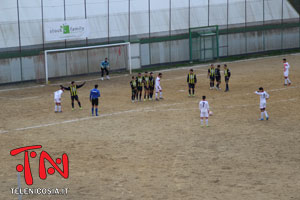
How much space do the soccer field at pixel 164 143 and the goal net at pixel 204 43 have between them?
12.4m

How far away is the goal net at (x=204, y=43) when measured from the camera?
168ft

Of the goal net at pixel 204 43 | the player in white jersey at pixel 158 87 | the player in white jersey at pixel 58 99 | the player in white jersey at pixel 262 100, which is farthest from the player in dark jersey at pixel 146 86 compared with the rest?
the goal net at pixel 204 43

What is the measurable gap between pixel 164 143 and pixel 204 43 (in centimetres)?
2819

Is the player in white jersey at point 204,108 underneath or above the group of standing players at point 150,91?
underneath

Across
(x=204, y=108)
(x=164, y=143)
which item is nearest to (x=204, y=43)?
(x=204, y=108)

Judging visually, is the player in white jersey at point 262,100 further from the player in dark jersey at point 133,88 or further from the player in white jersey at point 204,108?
the player in dark jersey at point 133,88

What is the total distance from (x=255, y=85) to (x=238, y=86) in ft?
3.74

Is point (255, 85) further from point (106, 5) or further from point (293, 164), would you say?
point (293, 164)

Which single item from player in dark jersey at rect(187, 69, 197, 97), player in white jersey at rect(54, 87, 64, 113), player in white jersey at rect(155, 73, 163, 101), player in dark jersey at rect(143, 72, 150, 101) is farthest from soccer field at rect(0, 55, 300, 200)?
player in dark jersey at rect(143, 72, 150, 101)

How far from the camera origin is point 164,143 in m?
24.7

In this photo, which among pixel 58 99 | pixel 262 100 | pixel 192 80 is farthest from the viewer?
pixel 192 80

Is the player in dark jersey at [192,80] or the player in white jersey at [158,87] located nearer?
the player in white jersey at [158,87]

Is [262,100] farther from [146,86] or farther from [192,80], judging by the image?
[146,86]

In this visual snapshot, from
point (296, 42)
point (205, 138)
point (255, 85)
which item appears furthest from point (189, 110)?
point (296, 42)
